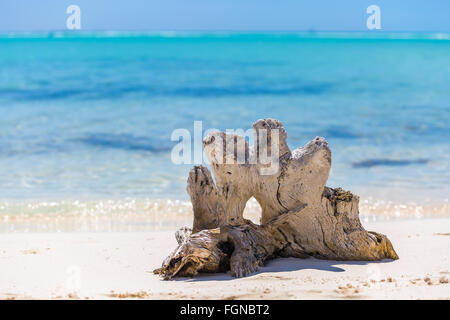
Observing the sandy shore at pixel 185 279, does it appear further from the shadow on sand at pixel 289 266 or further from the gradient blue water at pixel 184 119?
the gradient blue water at pixel 184 119

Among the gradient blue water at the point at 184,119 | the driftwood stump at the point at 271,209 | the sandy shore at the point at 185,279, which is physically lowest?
the sandy shore at the point at 185,279

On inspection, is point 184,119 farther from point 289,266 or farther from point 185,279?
point 185,279

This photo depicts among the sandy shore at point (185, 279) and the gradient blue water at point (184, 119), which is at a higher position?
the gradient blue water at point (184, 119)

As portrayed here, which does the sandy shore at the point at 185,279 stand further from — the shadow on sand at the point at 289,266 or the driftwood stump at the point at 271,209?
the driftwood stump at the point at 271,209

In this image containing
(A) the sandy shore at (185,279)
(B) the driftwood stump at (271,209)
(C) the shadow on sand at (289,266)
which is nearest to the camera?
(A) the sandy shore at (185,279)

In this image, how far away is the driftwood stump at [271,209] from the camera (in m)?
4.69

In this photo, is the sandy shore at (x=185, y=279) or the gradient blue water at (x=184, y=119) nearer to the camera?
the sandy shore at (x=185, y=279)

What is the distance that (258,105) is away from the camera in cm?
1948

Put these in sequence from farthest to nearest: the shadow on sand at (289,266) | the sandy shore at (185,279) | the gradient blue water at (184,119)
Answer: the gradient blue water at (184,119), the shadow on sand at (289,266), the sandy shore at (185,279)

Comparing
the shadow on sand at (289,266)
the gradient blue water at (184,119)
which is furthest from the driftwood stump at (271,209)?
the gradient blue water at (184,119)

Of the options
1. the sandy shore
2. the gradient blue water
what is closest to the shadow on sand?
the sandy shore

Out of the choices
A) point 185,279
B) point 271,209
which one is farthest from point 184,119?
point 185,279

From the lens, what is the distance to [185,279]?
453cm

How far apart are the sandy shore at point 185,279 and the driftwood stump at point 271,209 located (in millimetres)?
130
